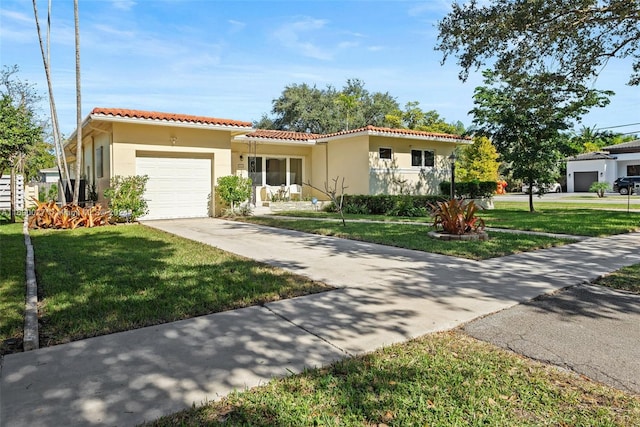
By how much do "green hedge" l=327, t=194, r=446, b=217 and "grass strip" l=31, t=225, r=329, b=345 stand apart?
933 cm

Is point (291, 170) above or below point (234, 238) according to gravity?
above

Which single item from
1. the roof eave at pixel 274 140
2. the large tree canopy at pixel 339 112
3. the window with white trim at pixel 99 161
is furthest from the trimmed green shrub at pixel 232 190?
the large tree canopy at pixel 339 112

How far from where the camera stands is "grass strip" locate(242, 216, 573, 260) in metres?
7.32

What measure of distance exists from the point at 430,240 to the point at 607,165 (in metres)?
40.8

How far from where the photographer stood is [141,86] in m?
16.9

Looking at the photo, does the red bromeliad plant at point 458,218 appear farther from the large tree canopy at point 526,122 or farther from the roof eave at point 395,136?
the roof eave at point 395,136

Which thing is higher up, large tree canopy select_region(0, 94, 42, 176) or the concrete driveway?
large tree canopy select_region(0, 94, 42, 176)

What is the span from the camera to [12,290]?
470 centimetres

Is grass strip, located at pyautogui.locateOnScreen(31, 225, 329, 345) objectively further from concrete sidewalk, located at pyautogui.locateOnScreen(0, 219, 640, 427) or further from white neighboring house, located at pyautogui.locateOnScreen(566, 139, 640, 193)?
white neighboring house, located at pyautogui.locateOnScreen(566, 139, 640, 193)

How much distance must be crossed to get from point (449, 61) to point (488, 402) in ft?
38.2

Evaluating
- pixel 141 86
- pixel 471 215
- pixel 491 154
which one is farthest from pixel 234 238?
pixel 491 154

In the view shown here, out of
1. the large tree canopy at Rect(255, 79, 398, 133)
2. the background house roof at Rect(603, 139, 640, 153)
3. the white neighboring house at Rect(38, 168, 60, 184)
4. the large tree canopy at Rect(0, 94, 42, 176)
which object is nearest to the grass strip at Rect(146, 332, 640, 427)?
the large tree canopy at Rect(0, 94, 42, 176)

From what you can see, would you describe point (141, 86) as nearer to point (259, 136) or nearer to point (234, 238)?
point (259, 136)

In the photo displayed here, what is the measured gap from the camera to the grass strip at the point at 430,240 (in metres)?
7.32
